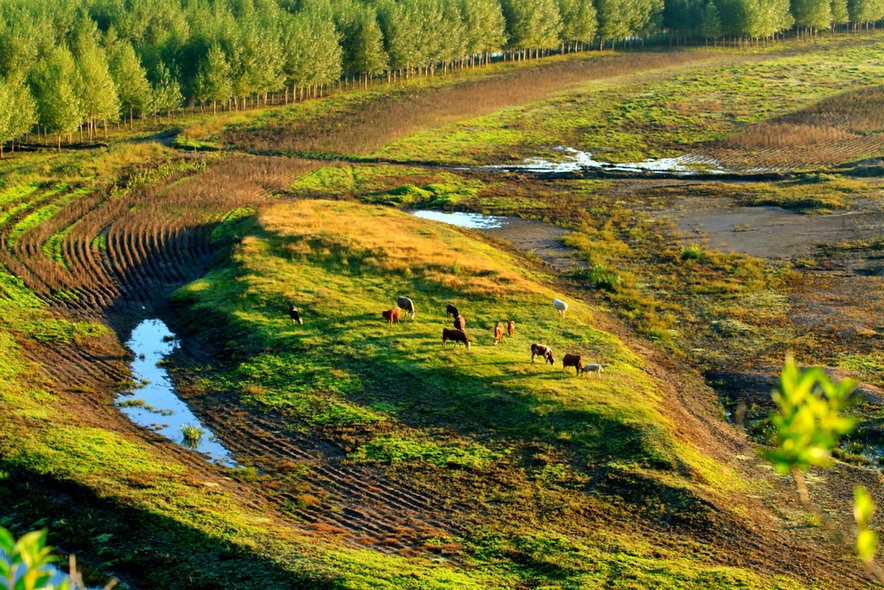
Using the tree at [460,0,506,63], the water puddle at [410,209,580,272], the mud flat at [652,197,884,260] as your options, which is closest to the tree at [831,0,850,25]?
the tree at [460,0,506,63]

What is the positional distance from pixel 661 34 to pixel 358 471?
15868 centimetres

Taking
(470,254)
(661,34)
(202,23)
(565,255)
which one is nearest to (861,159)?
(565,255)

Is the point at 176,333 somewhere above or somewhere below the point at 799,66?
below

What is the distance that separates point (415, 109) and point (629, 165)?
31.5 m

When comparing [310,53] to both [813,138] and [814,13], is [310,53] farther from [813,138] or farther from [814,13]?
[814,13]

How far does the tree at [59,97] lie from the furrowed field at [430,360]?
4.84 metres

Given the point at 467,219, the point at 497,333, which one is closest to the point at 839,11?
the point at 467,219

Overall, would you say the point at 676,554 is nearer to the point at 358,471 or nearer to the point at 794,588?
the point at 794,588

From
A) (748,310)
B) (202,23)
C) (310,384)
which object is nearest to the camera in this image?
(310,384)

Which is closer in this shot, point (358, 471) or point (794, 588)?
point (794, 588)

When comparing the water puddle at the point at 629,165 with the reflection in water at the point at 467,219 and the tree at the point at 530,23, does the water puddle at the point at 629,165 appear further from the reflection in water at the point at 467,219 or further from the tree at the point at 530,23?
the tree at the point at 530,23

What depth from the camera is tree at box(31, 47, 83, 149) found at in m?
78.6

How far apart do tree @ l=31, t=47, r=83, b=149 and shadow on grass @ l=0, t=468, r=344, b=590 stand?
61.5m

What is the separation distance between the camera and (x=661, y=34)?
551 feet
